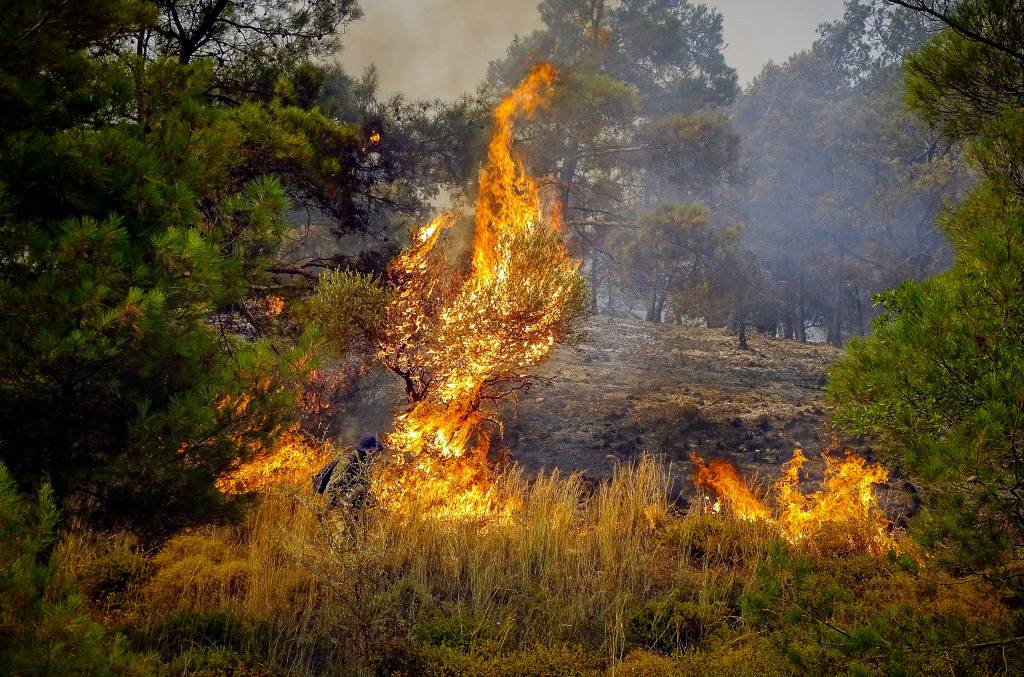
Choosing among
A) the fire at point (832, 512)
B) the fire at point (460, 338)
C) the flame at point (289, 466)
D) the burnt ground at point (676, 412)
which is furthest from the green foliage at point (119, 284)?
the burnt ground at point (676, 412)

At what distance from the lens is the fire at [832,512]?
846 cm

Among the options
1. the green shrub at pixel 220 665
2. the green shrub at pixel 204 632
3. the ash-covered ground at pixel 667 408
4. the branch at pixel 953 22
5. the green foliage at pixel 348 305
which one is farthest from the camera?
the ash-covered ground at pixel 667 408

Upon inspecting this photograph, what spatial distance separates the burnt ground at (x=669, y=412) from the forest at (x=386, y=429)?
0.74ft

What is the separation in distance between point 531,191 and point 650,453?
261 inches

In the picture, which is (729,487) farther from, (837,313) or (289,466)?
(837,313)

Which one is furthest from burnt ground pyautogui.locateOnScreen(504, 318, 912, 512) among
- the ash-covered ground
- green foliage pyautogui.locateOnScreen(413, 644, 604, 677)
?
green foliage pyautogui.locateOnScreen(413, 644, 604, 677)

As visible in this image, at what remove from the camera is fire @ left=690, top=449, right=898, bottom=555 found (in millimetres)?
8461

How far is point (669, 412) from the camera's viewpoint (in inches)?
624

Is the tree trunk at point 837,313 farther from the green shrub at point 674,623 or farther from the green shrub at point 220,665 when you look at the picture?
the green shrub at point 220,665

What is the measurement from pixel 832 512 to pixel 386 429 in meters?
9.37

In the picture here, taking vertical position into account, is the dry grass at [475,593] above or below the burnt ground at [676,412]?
below

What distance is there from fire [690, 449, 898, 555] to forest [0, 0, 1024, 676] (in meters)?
0.06

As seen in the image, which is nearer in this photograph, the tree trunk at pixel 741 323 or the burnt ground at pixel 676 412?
the burnt ground at pixel 676 412

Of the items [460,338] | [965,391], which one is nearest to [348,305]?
[460,338]
